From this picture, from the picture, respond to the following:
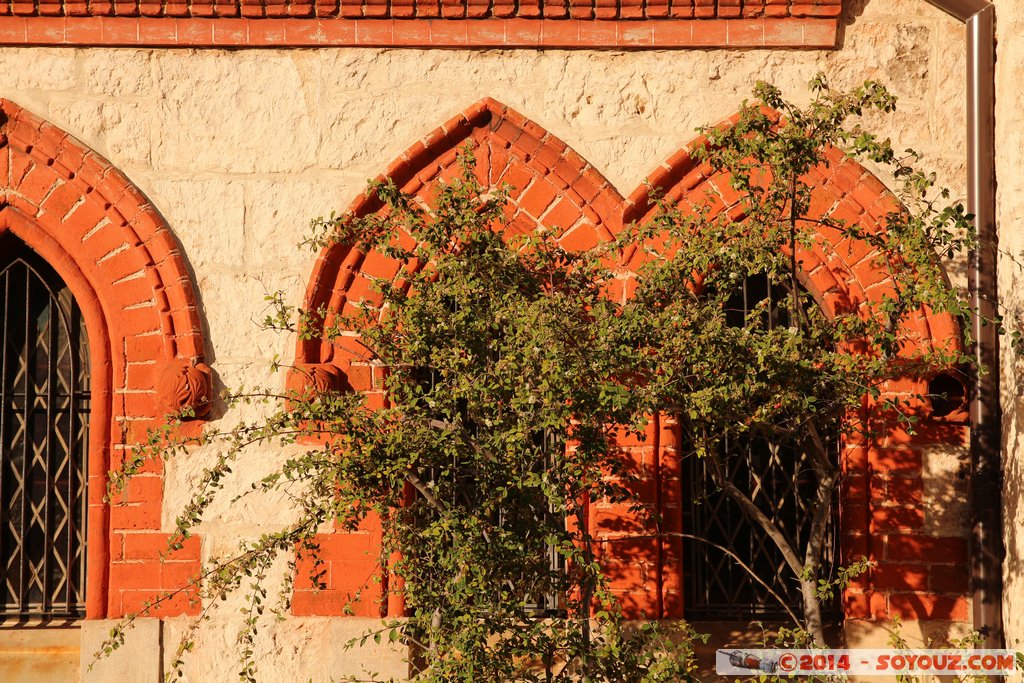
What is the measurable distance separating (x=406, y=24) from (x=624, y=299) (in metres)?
1.76

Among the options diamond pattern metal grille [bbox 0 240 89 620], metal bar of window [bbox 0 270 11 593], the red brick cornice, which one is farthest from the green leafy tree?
metal bar of window [bbox 0 270 11 593]

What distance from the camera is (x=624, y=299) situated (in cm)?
653

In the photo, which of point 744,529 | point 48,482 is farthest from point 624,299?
point 48,482

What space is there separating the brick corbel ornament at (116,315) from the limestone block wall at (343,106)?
0.12 m

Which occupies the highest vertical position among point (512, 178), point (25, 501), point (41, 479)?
point (512, 178)

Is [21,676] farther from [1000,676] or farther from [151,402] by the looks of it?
[1000,676]

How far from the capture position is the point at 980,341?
6.33 m

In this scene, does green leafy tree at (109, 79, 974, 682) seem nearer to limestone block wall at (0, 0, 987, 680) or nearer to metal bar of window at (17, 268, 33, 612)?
limestone block wall at (0, 0, 987, 680)

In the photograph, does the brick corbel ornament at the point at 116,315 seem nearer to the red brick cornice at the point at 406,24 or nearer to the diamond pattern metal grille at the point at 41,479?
the diamond pattern metal grille at the point at 41,479

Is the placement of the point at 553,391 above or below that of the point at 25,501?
above

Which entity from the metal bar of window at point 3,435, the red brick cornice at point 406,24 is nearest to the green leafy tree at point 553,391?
the red brick cornice at point 406,24

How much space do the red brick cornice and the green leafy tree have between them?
4.16 feet

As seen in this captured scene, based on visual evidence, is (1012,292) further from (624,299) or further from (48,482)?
(48,482)

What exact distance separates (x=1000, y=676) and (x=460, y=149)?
11.6ft
